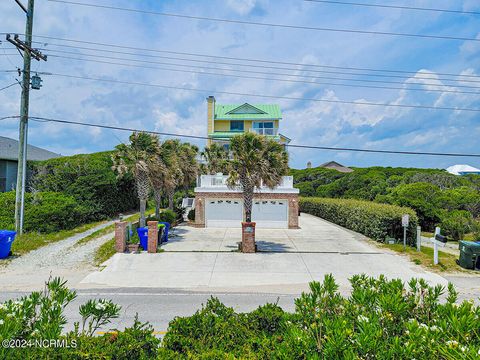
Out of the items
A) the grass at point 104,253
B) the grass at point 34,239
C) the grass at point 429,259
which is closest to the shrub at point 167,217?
the grass at point 104,253

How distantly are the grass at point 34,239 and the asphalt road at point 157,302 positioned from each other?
581 cm

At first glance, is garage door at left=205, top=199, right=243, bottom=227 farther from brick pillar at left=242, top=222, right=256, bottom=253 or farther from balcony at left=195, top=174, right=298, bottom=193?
brick pillar at left=242, top=222, right=256, bottom=253

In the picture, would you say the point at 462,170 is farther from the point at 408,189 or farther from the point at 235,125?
the point at 235,125

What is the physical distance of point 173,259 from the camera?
12.4m

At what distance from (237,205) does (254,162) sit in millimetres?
8507

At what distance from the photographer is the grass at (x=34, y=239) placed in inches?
533

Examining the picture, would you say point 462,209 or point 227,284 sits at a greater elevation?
point 462,209

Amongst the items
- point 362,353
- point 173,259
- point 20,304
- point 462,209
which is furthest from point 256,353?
point 462,209

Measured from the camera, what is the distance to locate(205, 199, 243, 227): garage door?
70.0 feet

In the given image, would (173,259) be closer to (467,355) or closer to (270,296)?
(270,296)

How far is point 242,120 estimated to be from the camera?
118 ft

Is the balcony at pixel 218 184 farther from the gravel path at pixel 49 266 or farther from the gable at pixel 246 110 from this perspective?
the gable at pixel 246 110

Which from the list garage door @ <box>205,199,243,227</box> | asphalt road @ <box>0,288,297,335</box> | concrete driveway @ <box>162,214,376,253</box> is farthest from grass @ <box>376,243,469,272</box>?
garage door @ <box>205,199,243,227</box>

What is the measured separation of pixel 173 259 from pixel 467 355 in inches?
443
